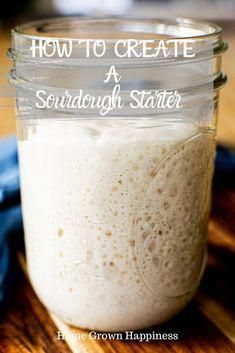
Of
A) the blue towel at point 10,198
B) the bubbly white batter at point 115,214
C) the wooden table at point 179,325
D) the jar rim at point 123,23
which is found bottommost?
the wooden table at point 179,325

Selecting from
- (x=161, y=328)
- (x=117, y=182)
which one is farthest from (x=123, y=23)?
(x=161, y=328)

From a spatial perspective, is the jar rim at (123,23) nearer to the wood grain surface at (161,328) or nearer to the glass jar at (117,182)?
the glass jar at (117,182)

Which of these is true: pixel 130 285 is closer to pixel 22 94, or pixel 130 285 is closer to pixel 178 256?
pixel 178 256

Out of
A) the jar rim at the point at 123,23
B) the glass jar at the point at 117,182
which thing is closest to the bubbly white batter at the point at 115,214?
the glass jar at the point at 117,182

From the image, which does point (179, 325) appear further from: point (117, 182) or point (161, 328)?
point (117, 182)

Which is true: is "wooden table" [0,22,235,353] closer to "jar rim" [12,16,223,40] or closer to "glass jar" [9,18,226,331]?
"glass jar" [9,18,226,331]

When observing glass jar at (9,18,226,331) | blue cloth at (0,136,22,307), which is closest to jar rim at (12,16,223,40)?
glass jar at (9,18,226,331)
